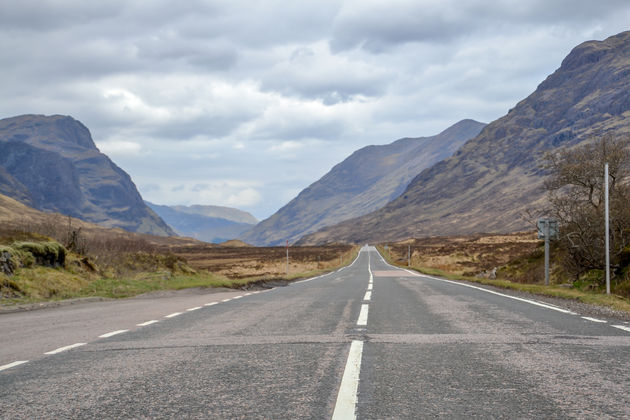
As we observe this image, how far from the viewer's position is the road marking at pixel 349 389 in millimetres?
4086

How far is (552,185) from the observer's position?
25312mm

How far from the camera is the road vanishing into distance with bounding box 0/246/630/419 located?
4.33 meters

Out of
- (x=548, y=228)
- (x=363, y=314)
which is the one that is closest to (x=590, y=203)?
(x=548, y=228)

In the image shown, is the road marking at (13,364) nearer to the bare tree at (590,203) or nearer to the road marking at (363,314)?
the road marking at (363,314)

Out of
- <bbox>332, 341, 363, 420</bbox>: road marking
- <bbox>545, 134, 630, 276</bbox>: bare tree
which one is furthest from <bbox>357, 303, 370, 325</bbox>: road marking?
<bbox>545, 134, 630, 276</bbox>: bare tree

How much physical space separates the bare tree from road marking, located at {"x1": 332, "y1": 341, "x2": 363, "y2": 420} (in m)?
16.1

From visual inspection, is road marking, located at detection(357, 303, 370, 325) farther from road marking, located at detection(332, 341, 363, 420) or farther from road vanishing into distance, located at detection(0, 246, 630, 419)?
road marking, located at detection(332, 341, 363, 420)

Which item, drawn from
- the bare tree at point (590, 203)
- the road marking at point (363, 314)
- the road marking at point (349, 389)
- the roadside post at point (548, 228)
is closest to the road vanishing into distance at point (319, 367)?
the road marking at point (349, 389)

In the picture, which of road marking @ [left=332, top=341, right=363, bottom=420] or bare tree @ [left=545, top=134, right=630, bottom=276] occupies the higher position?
bare tree @ [left=545, top=134, right=630, bottom=276]

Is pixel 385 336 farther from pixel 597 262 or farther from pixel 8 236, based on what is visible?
pixel 8 236

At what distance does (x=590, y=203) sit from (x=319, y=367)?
70.0 feet

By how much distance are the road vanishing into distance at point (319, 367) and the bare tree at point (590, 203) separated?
11.2 metres

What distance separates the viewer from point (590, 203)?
2319 cm

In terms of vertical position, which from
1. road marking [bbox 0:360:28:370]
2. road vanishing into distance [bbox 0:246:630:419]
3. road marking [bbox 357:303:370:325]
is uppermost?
road vanishing into distance [bbox 0:246:630:419]
